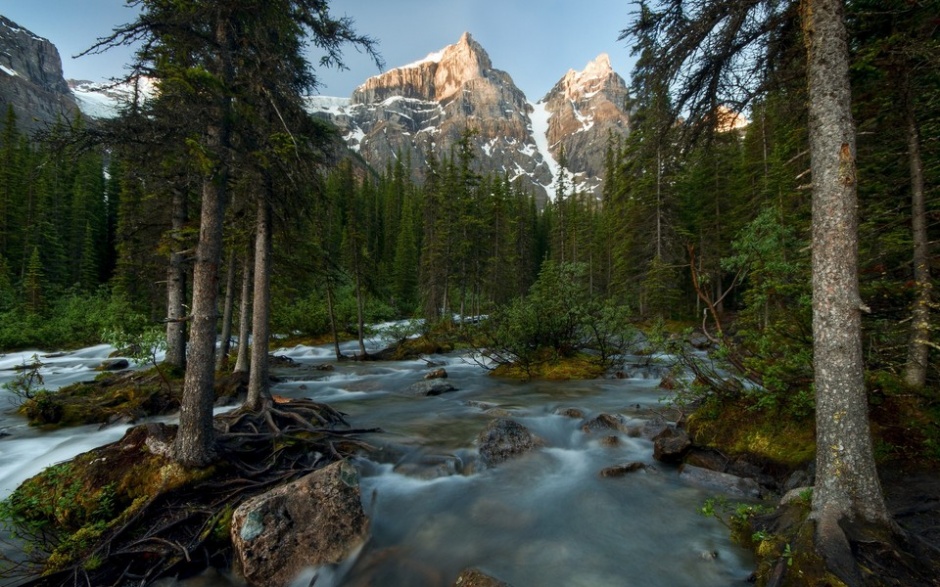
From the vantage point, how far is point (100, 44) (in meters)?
5.89

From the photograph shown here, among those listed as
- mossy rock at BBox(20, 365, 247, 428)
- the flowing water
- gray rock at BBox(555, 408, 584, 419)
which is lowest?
the flowing water

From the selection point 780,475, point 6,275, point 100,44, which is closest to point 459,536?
point 780,475

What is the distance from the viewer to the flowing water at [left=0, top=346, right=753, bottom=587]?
5.42 m

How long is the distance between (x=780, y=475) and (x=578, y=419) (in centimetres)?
491

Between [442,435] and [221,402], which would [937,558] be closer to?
[442,435]

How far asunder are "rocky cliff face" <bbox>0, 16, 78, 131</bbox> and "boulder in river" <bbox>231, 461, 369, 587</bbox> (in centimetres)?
16156

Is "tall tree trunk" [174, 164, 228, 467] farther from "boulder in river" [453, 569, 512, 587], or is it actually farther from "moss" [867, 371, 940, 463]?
"moss" [867, 371, 940, 463]

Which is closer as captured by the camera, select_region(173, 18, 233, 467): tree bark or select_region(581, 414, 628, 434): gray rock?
select_region(173, 18, 233, 467): tree bark

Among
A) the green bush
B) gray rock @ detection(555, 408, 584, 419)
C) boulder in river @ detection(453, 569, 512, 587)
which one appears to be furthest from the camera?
the green bush

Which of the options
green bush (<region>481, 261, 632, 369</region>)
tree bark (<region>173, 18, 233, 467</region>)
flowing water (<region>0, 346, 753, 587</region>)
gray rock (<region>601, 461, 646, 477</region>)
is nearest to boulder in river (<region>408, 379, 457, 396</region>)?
flowing water (<region>0, 346, 753, 587</region>)

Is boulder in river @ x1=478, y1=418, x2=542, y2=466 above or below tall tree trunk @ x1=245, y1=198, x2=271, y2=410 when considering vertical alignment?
below

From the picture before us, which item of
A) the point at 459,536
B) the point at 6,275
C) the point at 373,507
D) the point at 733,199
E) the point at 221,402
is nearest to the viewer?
the point at 459,536

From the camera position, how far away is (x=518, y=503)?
724 centimetres

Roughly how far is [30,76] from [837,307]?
239875 mm
